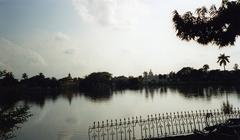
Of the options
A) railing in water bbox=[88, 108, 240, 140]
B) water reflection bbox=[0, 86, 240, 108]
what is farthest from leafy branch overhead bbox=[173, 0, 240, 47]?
water reflection bbox=[0, 86, 240, 108]

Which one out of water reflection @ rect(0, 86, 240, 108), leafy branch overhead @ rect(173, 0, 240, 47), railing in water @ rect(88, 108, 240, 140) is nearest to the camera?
leafy branch overhead @ rect(173, 0, 240, 47)

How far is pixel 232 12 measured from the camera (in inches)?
405

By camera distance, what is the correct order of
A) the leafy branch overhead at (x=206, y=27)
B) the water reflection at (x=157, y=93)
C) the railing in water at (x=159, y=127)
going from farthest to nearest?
the water reflection at (x=157, y=93) → the railing in water at (x=159, y=127) → the leafy branch overhead at (x=206, y=27)

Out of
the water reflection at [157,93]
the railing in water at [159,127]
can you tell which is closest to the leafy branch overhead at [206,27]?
the railing in water at [159,127]

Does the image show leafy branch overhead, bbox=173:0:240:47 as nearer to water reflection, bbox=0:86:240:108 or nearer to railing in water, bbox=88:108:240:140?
railing in water, bbox=88:108:240:140

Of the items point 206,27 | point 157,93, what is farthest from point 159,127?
point 157,93

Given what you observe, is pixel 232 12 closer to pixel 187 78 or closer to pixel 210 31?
pixel 210 31

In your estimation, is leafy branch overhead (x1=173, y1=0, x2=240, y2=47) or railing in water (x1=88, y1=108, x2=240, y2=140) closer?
leafy branch overhead (x1=173, y1=0, x2=240, y2=47)

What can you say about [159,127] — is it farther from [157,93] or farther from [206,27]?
[157,93]

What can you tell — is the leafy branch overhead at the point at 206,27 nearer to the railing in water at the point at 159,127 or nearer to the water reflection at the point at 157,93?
the railing in water at the point at 159,127

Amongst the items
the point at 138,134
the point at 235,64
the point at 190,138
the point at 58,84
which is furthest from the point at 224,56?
the point at 58,84

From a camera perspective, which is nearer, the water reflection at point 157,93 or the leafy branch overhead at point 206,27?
the leafy branch overhead at point 206,27

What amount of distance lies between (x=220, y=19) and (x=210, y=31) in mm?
747

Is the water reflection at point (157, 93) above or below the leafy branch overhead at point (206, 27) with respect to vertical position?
below
